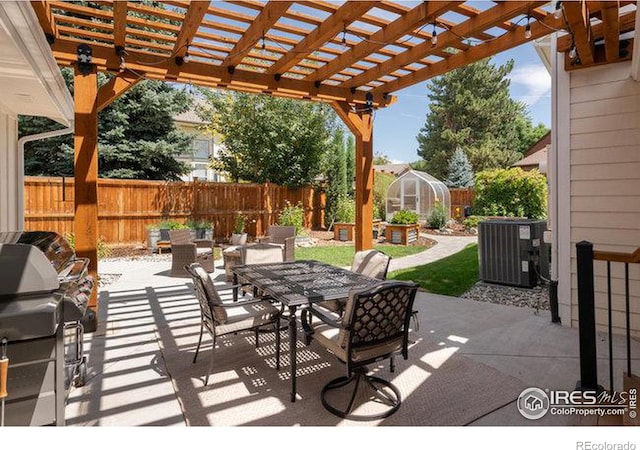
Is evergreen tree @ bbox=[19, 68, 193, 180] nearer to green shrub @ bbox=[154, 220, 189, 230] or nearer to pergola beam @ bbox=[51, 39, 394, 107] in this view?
green shrub @ bbox=[154, 220, 189, 230]

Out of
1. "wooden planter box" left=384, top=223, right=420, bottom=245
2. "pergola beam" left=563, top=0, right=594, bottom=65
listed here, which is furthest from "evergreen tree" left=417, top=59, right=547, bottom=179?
"pergola beam" left=563, top=0, right=594, bottom=65

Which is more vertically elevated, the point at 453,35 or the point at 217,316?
the point at 453,35

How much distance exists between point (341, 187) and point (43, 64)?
11.4 metres

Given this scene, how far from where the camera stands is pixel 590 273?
2.48 metres

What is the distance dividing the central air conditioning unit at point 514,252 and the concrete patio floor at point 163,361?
1.14 m

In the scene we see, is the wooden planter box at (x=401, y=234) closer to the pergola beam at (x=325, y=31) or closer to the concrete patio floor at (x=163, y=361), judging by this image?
the concrete patio floor at (x=163, y=361)

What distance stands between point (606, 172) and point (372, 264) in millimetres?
2565

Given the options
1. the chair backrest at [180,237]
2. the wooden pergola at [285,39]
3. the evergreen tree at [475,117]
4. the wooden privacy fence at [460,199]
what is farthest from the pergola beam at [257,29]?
the evergreen tree at [475,117]

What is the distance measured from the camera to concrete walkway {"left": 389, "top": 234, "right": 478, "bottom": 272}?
7864 mm

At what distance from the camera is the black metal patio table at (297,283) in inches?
108

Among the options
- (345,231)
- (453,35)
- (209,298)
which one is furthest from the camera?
(345,231)

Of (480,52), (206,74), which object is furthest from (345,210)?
(480,52)

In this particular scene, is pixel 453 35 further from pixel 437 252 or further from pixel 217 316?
pixel 437 252

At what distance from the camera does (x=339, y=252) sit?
9273 millimetres
